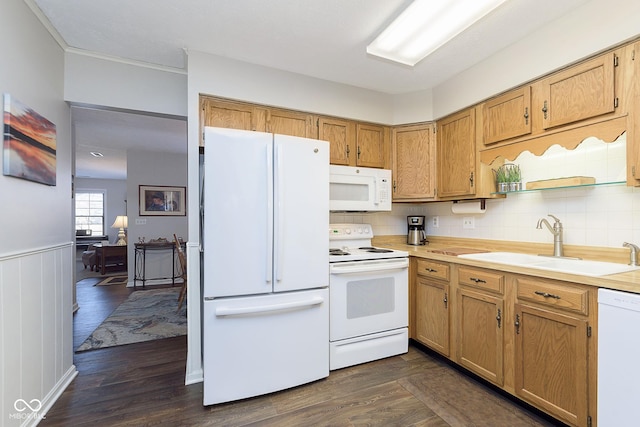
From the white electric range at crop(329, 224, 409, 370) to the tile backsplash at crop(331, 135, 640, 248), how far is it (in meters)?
0.90

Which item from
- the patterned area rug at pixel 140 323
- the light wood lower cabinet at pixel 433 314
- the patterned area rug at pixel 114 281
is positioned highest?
the light wood lower cabinet at pixel 433 314

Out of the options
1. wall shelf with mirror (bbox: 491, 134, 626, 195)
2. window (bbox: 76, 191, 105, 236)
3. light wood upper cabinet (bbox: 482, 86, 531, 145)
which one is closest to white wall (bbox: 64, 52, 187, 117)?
light wood upper cabinet (bbox: 482, 86, 531, 145)

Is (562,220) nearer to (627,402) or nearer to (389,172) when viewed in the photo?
(627,402)

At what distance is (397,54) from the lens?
220 centimetres

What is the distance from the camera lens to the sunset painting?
5.06 ft

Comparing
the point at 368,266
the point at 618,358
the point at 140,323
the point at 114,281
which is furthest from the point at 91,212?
the point at 618,358

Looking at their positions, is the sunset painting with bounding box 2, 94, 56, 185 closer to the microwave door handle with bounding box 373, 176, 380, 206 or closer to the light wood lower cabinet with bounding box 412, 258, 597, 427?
the microwave door handle with bounding box 373, 176, 380, 206

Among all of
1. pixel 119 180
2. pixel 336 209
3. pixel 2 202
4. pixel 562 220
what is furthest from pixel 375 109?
pixel 119 180

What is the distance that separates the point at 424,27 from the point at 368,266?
1759 millimetres

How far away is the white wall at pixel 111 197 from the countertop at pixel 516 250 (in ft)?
31.2

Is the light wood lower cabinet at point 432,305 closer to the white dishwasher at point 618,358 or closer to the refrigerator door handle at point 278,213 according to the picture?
the white dishwasher at point 618,358

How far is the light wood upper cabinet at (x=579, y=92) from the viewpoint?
1.71 metres

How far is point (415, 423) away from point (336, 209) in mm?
1667

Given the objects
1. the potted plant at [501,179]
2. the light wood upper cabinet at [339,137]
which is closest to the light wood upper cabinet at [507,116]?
the potted plant at [501,179]
